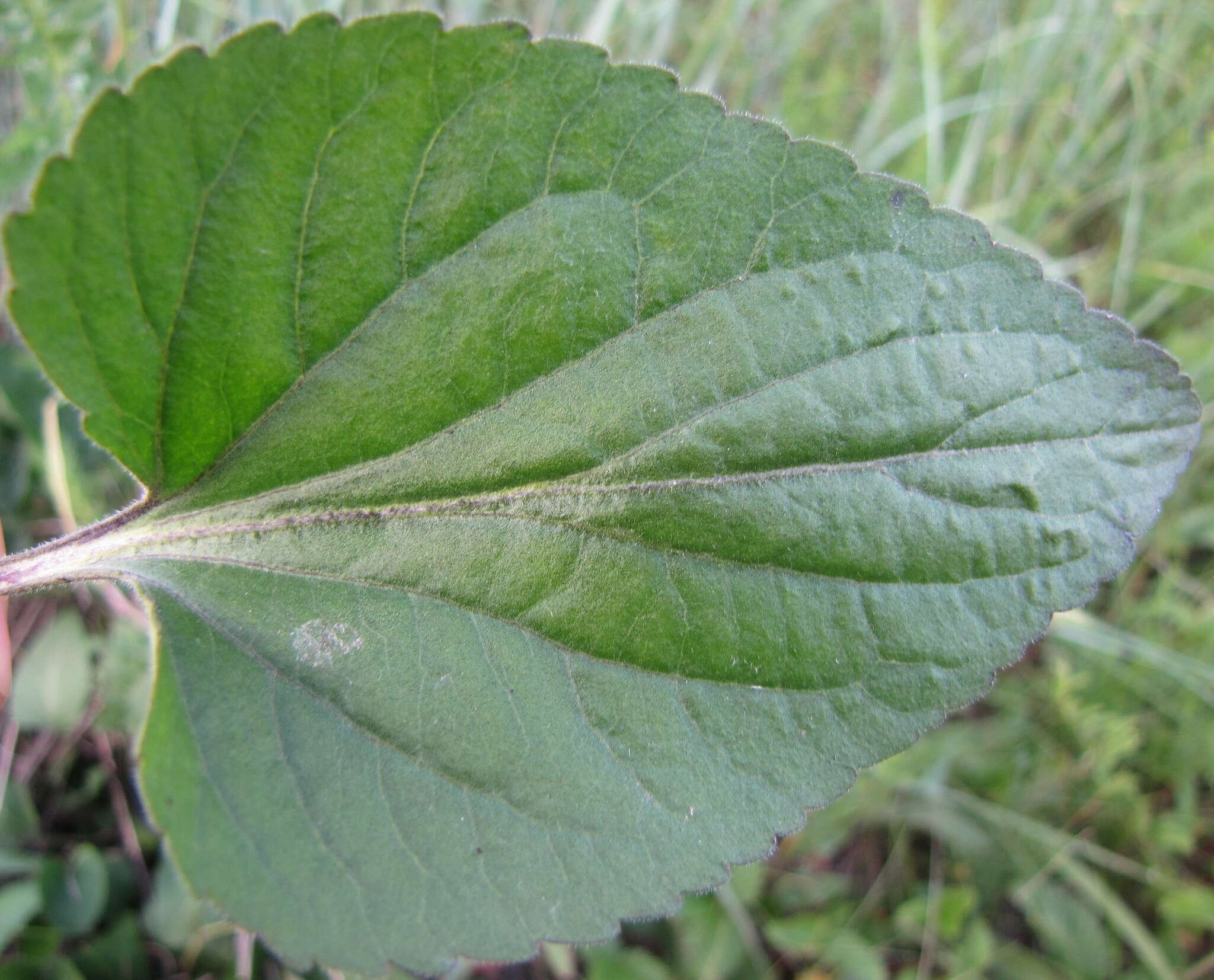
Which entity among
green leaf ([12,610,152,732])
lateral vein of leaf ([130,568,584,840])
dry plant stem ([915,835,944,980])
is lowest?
dry plant stem ([915,835,944,980])

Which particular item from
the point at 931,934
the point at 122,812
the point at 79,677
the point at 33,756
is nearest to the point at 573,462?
the point at 79,677

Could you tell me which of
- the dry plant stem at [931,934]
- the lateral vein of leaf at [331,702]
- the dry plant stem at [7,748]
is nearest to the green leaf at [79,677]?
the dry plant stem at [7,748]

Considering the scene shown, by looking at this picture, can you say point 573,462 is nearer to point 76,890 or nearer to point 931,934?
point 76,890

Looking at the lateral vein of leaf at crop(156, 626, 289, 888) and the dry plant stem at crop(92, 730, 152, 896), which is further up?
the lateral vein of leaf at crop(156, 626, 289, 888)

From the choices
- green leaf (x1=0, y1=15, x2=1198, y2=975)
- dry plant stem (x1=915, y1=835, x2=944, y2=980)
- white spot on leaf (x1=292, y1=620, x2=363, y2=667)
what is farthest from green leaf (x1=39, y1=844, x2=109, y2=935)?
dry plant stem (x1=915, y1=835, x2=944, y2=980)

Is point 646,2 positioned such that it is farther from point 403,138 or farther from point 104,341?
point 104,341

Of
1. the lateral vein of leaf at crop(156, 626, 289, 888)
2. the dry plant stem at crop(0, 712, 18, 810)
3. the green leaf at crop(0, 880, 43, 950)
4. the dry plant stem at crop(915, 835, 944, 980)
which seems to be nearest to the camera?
the lateral vein of leaf at crop(156, 626, 289, 888)

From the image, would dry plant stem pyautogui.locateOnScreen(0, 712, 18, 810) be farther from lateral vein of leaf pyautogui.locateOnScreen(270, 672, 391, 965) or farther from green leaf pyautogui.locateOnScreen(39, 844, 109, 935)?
lateral vein of leaf pyautogui.locateOnScreen(270, 672, 391, 965)

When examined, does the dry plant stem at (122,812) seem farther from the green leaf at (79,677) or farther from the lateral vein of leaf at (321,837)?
the lateral vein of leaf at (321,837)
